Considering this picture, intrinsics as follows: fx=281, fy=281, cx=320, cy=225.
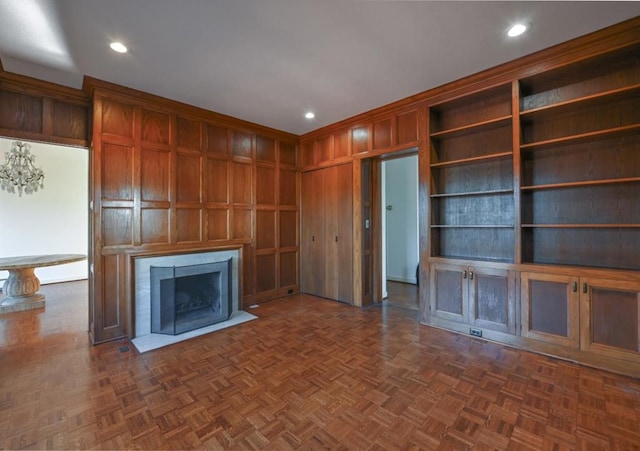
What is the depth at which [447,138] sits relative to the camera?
3479mm

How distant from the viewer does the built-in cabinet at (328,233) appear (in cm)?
427

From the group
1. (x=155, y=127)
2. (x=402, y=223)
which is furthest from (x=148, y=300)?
(x=402, y=223)

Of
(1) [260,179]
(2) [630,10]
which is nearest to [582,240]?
(2) [630,10]

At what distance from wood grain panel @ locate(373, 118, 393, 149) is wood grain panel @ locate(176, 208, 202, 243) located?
2580 millimetres

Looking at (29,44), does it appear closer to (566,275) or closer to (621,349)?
(566,275)

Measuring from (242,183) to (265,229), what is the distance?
0.80 metres

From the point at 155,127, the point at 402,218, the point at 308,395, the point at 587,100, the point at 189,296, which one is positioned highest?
the point at 155,127

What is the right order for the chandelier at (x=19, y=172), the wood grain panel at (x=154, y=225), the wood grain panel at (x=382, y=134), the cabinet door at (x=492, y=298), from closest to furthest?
the cabinet door at (x=492, y=298)
the wood grain panel at (x=154, y=225)
the wood grain panel at (x=382, y=134)
the chandelier at (x=19, y=172)

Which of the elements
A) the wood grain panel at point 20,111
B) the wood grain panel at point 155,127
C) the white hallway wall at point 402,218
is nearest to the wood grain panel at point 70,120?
the wood grain panel at point 20,111

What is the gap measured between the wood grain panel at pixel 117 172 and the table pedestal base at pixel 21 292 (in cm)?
255

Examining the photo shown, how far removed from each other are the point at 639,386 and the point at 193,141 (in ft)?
16.2

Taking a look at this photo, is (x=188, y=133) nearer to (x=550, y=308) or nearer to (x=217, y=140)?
(x=217, y=140)

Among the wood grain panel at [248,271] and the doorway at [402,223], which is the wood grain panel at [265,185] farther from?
the doorway at [402,223]

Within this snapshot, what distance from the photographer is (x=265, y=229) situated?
4.50 meters
